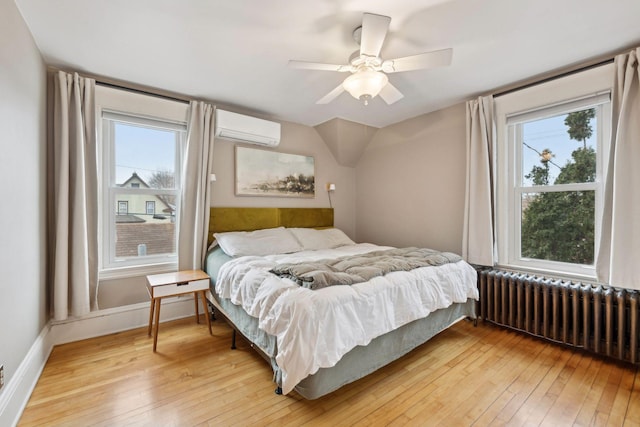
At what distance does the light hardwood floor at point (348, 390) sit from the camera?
160cm

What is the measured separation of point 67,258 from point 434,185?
3.89 metres

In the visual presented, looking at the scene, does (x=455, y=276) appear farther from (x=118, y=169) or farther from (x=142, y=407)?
(x=118, y=169)

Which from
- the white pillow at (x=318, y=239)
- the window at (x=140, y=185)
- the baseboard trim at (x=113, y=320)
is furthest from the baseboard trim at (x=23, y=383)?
the white pillow at (x=318, y=239)

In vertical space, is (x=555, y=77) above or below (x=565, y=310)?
above

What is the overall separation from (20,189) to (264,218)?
2.25 meters

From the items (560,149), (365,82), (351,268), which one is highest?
(365,82)

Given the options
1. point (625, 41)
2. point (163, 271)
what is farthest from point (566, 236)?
point (163, 271)

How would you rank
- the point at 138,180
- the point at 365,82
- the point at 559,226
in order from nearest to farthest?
the point at 365,82 → the point at 559,226 → the point at 138,180

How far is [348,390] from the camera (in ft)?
6.03

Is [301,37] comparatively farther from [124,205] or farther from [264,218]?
[124,205]

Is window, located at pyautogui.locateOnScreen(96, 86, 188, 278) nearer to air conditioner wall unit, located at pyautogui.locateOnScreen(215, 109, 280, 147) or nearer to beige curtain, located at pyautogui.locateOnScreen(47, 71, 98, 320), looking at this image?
beige curtain, located at pyautogui.locateOnScreen(47, 71, 98, 320)

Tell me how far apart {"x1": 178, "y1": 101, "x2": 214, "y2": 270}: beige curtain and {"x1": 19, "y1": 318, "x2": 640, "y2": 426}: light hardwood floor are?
3.10ft

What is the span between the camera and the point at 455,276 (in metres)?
2.46

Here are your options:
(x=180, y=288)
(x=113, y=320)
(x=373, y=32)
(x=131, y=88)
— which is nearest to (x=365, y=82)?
(x=373, y=32)
